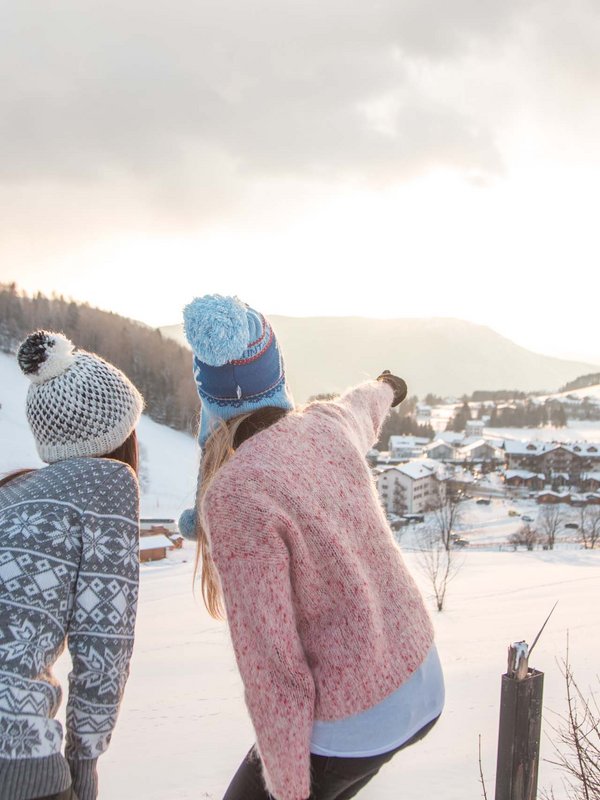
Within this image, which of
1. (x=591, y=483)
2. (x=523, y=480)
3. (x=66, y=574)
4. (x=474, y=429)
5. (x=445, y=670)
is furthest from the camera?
(x=474, y=429)

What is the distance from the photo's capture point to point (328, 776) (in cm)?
126

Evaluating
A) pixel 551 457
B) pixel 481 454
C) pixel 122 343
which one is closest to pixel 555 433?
pixel 481 454

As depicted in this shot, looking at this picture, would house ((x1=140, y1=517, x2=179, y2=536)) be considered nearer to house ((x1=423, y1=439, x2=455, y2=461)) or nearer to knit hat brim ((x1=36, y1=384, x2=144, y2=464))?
knit hat brim ((x1=36, y1=384, x2=144, y2=464))

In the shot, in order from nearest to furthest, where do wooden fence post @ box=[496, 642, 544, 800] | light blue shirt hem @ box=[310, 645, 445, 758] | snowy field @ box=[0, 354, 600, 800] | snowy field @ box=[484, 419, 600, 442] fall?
light blue shirt hem @ box=[310, 645, 445, 758], wooden fence post @ box=[496, 642, 544, 800], snowy field @ box=[0, 354, 600, 800], snowy field @ box=[484, 419, 600, 442]

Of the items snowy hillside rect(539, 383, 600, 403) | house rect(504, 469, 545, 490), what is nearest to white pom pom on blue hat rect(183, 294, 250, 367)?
house rect(504, 469, 545, 490)

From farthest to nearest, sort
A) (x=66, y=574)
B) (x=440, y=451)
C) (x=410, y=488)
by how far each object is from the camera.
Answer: (x=440, y=451)
(x=410, y=488)
(x=66, y=574)

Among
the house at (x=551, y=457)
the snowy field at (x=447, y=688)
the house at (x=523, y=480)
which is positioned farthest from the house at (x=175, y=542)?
the house at (x=551, y=457)

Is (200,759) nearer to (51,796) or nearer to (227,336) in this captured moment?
(51,796)

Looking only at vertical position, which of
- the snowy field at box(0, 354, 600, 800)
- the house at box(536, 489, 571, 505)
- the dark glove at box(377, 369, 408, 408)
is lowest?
the house at box(536, 489, 571, 505)

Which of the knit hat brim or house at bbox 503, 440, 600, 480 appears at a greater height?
the knit hat brim

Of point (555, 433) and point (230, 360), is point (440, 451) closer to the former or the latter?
point (555, 433)

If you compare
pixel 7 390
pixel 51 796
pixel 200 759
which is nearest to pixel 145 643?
pixel 200 759

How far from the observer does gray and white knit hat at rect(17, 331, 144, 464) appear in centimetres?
138

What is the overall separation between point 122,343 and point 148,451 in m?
18.1
